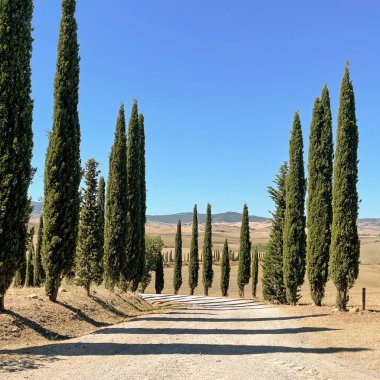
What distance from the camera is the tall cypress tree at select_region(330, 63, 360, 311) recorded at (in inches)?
883

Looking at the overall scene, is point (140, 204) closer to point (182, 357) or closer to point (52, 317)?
point (52, 317)

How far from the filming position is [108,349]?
1102 cm

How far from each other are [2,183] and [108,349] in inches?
212

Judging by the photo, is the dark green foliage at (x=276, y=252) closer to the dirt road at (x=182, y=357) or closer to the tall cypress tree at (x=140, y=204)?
the tall cypress tree at (x=140, y=204)

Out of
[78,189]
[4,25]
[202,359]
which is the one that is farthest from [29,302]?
[4,25]

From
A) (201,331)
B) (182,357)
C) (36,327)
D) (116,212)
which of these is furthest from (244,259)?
(182,357)

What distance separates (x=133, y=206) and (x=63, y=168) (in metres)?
13.7

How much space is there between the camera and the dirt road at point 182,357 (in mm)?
8508

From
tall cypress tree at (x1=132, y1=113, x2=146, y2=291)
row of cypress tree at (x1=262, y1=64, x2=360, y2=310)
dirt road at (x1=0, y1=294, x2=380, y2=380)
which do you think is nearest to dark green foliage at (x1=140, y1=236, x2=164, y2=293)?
tall cypress tree at (x1=132, y1=113, x2=146, y2=291)

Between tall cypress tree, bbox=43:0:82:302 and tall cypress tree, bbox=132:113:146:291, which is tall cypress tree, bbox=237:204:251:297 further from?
tall cypress tree, bbox=43:0:82:302

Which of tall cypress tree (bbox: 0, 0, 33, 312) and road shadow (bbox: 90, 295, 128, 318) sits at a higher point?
tall cypress tree (bbox: 0, 0, 33, 312)

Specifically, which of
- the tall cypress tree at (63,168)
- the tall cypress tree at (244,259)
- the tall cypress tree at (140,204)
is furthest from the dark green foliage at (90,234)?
the tall cypress tree at (244,259)

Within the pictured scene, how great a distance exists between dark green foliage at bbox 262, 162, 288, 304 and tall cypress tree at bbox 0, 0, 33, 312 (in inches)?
1061

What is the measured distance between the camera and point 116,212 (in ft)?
91.9
